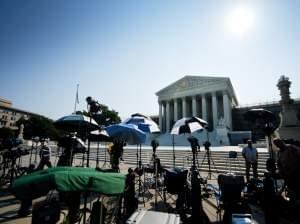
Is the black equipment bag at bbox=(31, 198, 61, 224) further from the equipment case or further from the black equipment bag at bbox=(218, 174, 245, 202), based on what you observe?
the black equipment bag at bbox=(218, 174, 245, 202)

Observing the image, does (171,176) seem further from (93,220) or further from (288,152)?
(288,152)

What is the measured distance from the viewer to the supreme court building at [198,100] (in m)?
45.2

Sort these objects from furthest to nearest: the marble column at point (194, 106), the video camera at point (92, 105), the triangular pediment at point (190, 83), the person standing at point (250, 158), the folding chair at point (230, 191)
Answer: the marble column at point (194, 106)
the triangular pediment at point (190, 83)
the person standing at point (250, 158)
the video camera at point (92, 105)
the folding chair at point (230, 191)

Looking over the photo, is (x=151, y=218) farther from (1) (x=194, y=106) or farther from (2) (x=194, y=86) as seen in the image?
(2) (x=194, y=86)

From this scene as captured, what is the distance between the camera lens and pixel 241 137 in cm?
3872

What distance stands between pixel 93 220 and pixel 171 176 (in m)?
2.01

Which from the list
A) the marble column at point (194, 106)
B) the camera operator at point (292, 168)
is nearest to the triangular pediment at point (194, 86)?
the marble column at point (194, 106)

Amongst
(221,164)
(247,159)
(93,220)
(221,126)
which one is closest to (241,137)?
(221,126)

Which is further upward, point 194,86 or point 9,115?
point 194,86

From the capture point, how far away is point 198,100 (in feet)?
167

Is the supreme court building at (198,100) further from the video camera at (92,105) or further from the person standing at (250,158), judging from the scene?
the video camera at (92,105)

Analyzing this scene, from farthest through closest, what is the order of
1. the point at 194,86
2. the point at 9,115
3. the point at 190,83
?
the point at 9,115 < the point at 190,83 < the point at 194,86

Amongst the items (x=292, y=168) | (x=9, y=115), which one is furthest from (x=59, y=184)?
(x=9, y=115)

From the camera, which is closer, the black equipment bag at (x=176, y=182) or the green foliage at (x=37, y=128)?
the black equipment bag at (x=176, y=182)
